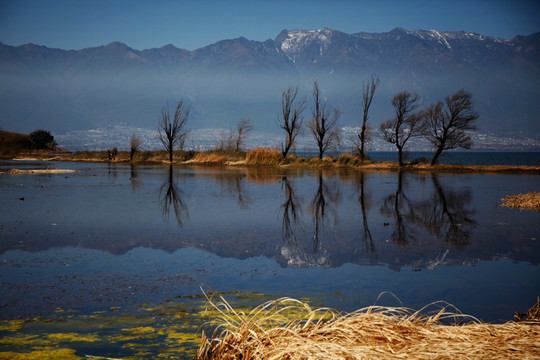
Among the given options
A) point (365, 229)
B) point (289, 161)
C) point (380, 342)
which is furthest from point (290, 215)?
point (289, 161)

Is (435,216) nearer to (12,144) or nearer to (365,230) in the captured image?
(365,230)

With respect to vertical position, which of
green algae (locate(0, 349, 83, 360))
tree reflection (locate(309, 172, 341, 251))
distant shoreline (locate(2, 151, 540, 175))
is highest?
distant shoreline (locate(2, 151, 540, 175))

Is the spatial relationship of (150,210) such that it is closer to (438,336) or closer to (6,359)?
(6,359)

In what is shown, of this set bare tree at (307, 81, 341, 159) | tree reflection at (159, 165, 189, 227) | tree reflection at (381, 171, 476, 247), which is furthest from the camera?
bare tree at (307, 81, 341, 159)

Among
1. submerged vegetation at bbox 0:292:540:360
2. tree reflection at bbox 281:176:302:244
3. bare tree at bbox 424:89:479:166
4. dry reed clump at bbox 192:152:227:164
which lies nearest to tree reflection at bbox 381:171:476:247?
tree reflection at bbox 281:176:302:244

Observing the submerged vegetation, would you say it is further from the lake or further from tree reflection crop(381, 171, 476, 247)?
tree reflection crop(381, 171, 476, 247)

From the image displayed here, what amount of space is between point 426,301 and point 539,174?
41.1 metres

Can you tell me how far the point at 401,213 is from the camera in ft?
55.0

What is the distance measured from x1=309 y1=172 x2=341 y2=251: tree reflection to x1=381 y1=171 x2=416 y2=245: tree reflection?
2.02 metres

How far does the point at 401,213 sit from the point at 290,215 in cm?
411

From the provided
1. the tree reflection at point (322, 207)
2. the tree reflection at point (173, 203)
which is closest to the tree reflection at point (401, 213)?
the tree reflection at point (322, 207)

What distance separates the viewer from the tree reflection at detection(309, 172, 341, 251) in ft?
44.6

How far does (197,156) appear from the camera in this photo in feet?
206

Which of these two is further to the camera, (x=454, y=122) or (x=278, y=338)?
(x=454, y=122)
